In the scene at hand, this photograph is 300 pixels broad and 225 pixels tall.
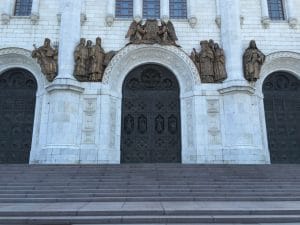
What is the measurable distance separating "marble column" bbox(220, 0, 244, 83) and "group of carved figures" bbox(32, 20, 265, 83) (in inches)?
11.9

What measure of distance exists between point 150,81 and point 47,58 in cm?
544

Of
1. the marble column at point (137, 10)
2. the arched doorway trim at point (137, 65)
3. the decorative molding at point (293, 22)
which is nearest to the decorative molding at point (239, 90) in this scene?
the arched doorway trim at point (137, 65)

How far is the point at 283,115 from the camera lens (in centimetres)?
1628

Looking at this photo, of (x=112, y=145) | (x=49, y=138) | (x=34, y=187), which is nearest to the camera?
(x=34, y=187)

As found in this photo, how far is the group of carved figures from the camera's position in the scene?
15359 millimetres

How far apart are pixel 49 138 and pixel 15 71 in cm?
478

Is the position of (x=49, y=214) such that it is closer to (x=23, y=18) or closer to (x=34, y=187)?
(x=34, y=187)

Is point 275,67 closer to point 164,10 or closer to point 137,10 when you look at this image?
point 164,10

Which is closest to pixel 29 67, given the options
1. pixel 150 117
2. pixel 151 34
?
pixel 151 34

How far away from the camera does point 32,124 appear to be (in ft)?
51.1

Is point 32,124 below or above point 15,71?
below

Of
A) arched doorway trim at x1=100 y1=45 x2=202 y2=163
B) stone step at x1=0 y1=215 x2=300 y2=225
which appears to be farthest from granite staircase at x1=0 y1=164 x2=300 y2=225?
arched doorway trim at x1=100 y1=45 x2=202 y2=163

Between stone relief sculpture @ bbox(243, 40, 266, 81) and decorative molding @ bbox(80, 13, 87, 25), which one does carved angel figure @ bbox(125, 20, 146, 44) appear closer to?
decorative molding @ bbox(80, 13, 87, 25)

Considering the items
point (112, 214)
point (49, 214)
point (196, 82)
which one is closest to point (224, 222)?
point (112, 214)
